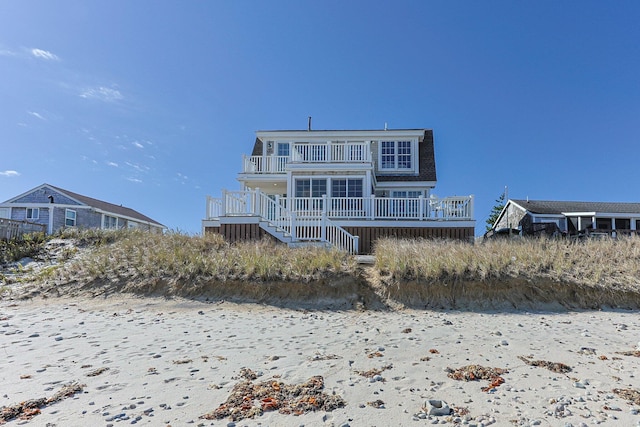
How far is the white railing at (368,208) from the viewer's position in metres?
12.8

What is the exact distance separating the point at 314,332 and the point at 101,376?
2.81 m

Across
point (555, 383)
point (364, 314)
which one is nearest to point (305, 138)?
point (364, 314)

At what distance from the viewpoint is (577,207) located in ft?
81.8

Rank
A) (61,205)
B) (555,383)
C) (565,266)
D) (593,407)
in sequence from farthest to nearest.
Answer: (61,205) < (565,266) < (555,383) < (593,407)

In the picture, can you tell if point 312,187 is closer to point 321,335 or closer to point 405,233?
point 405,233

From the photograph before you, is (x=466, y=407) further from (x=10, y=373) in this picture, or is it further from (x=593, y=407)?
(x=10, y=373)

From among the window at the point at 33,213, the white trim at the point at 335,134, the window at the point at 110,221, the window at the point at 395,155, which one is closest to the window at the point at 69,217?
the window at the point at 33,213

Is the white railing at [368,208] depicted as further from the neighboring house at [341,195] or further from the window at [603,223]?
the window at [603,223]

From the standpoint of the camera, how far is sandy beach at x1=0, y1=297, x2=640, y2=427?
274 centimetres

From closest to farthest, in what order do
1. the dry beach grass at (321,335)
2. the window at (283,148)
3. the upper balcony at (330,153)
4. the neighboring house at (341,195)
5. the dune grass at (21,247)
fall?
1. the dry beach grass at (321,335)
2. the dune grass at (21,247)
3. the neighboring house at (341,195)
4. the upper balcony at (330,153)
5. the window at (283,148)

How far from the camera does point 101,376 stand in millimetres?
3490

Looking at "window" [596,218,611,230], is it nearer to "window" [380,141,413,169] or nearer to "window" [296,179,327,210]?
"window" [380,141,413,169]

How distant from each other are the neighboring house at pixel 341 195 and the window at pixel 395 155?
0.18 feet

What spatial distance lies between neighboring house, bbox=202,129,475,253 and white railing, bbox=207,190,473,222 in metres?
0.04
